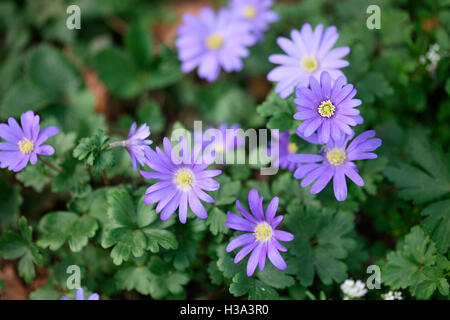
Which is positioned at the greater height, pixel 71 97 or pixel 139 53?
pixel 139 53

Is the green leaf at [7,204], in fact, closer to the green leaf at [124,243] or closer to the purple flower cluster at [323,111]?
the green leaf at [124,243]

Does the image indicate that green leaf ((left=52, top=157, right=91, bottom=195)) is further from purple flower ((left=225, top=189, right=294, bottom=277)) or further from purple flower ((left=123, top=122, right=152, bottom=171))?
purple flower ((left=225, top=189, right=294, bottom=277))

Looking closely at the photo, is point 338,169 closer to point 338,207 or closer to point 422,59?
point 338,207

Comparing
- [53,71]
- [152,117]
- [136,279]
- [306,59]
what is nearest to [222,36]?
[152,117]

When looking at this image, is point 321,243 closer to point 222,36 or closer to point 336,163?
point 336,163
